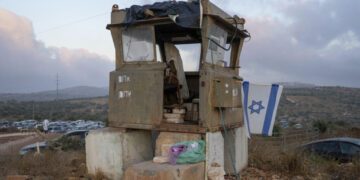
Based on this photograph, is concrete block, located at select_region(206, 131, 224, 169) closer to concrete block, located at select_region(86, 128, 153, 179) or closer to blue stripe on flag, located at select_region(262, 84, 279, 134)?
concrete block, located at select_region(86, 128, 153, 179)

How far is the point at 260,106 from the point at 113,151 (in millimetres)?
3773

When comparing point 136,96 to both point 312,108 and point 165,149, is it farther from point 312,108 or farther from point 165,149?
point 312,108

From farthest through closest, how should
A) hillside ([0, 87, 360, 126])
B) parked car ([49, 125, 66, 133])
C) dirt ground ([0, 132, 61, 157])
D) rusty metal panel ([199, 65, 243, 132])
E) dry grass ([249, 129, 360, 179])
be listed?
hillside ([0, 87, 360, 126])
parked car ([49, 125, 66, 133])
dirt ground ([0, 132, 61, 157])
dry grass ([249, 129, 360, 179])
rusty metal panel ([199, 65, 243, 132])

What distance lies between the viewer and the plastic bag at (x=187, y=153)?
5.39 m

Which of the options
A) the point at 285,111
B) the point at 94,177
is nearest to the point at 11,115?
the point at 285,111

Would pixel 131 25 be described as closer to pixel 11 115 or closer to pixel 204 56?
pixel 204 56

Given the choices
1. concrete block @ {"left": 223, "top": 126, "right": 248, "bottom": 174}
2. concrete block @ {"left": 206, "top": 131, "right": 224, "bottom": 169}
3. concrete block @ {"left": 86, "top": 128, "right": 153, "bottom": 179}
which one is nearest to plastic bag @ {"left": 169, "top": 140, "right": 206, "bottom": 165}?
concrete block @ {"left": 206, "top": 131, "right": 224, "bottom": 169}

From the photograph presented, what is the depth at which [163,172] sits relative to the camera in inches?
195

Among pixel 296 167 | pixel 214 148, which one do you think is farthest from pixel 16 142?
pixel 296 167

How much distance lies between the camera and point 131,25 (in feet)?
22.6

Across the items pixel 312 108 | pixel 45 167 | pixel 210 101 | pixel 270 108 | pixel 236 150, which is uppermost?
pixel 210 101

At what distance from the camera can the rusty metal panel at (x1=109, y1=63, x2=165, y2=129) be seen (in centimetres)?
654

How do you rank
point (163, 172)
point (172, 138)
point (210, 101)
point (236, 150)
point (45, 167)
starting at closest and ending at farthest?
point (163, 172)
point (210, 101)
point (172, 138)
point (236, 150)
point (45, 167)

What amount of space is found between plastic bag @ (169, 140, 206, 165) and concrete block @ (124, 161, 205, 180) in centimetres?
14
